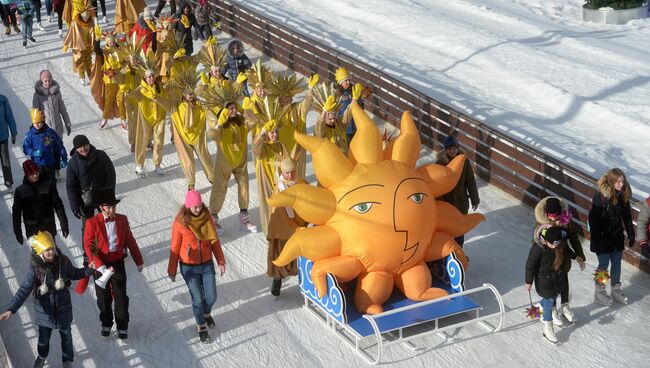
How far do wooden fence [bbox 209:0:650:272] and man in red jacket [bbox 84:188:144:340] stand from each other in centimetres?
525

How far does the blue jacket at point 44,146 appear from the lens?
485 inches

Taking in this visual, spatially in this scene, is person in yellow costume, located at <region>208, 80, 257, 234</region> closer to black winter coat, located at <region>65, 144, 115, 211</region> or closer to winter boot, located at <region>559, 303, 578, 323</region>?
black winter coat, located at <region>65, 144, 115, 211</region>

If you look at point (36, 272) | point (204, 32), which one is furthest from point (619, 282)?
point (204, 32)

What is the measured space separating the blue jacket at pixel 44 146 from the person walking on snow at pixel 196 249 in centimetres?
335

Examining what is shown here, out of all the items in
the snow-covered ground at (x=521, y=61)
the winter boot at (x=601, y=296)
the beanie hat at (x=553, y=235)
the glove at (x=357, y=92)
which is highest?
the glove at (x=357, y=92)

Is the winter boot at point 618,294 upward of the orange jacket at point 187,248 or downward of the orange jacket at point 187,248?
downward

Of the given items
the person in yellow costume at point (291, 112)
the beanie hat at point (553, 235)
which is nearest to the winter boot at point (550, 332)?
the beanie hat at point (553, 235)

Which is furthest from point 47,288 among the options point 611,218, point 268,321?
point 611,218

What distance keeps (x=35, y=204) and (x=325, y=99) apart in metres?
3.37

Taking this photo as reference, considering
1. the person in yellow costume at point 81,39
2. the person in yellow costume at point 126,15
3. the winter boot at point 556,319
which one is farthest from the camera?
the person in yellow costume at point 126,15

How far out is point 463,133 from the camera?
14133 millimetres

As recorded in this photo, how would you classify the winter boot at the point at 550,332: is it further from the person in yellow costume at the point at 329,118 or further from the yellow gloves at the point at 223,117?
the yellow gloves at the point at 223,117

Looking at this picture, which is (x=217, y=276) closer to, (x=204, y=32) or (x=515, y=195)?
(x=515, y=195)

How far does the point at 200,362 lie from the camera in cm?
968
